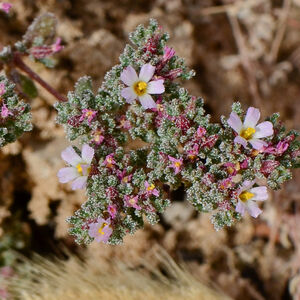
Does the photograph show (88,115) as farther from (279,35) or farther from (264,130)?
(279,35)

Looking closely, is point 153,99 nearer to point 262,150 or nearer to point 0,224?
point 262,150

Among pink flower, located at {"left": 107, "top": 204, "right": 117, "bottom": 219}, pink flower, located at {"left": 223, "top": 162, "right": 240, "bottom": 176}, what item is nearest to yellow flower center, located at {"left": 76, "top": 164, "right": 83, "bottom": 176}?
pink flower, located at {"left": 107, "top": 204, "right": 117, "bottom": 219}

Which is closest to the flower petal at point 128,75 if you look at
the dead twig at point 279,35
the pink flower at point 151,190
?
the pink flower at point 151,190

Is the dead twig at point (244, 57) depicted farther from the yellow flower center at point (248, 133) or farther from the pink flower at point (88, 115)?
the pink flower at point (88, 115)

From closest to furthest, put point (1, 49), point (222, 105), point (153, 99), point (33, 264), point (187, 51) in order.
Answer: point (153, 99) → point (1, 49) → point (33, 264) → point (187, 51) → point (222, 105)

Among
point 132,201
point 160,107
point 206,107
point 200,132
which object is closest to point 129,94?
point 160,107

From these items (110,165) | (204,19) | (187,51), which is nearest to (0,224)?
(110,165)

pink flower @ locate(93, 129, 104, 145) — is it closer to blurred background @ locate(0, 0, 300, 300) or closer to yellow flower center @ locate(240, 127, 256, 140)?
yellow flower center @ locate(240, 127, 256, 140)
